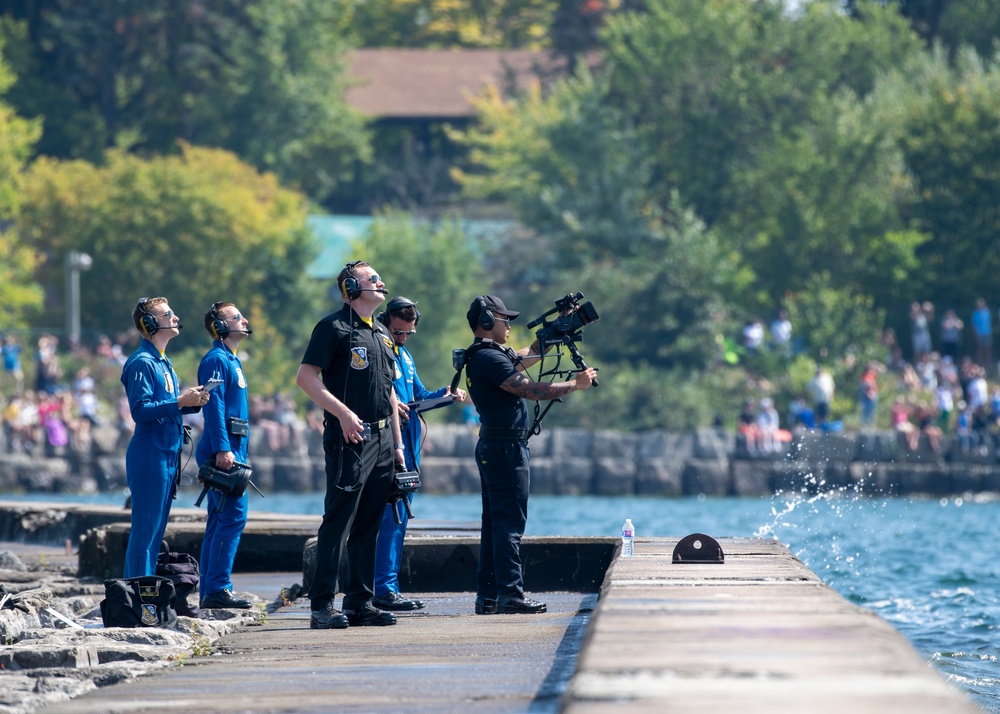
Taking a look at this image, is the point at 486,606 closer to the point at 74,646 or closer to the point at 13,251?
the point at 74,646

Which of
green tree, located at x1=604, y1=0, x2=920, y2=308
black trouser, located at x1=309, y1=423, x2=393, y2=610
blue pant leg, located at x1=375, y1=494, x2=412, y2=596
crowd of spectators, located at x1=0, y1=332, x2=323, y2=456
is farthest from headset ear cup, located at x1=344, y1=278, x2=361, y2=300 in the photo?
green tree, located at x1=604, y1=0, x2=920, y2=308

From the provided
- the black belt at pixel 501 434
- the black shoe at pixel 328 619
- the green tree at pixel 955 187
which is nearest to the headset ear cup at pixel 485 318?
the black belt at pixel 501 434

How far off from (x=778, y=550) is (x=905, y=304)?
4078 centimetres

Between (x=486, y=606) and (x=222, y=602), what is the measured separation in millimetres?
1614

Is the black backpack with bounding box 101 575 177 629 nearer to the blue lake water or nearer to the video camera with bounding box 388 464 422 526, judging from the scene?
the video camera with bounding box 388 464 422 526

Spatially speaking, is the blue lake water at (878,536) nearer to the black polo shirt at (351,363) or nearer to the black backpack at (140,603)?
the black polo shirt at (351,363)

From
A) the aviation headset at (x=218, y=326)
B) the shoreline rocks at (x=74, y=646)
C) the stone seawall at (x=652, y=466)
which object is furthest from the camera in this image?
the stone seawall at (x=652, y=466)

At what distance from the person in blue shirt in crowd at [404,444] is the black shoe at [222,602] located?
30.5 inches

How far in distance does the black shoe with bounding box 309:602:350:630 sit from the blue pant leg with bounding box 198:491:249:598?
136 centimetres

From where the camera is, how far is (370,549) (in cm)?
940

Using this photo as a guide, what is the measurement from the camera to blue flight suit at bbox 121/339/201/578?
9.84 meters

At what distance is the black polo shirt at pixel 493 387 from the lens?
31.4 feet

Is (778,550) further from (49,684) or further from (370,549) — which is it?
(49,684)

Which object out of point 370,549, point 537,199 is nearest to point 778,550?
point 370,549
